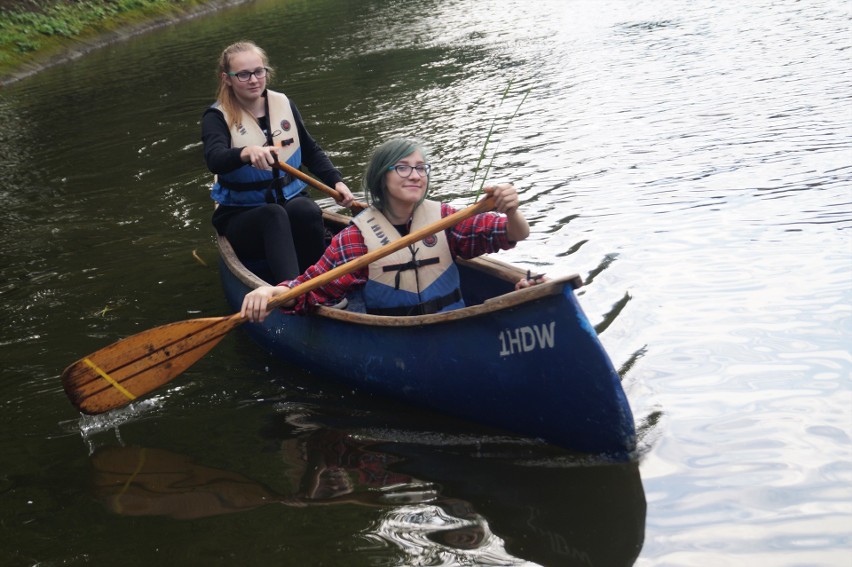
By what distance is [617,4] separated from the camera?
62.1ft

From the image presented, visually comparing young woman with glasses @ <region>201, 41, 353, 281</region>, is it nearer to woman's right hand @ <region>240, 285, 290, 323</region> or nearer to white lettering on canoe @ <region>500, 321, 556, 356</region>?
woman's right hand @ <region>240, 285, 290, 323</region>

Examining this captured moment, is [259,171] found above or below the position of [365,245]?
above

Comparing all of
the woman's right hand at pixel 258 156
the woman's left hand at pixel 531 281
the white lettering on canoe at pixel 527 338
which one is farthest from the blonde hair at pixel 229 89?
the white lettering on canoe at pixel 527 338

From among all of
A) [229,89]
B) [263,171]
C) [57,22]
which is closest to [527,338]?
[263,171]

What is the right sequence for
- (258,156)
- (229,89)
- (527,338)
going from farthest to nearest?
1. (229,89)
2. (258,156)
3. (527,338)

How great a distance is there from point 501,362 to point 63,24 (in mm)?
22183

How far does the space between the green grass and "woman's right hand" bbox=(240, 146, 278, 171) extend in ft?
53.7

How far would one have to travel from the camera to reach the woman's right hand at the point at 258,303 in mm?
4590

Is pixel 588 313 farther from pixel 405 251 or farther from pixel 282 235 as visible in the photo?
pixel 282 235

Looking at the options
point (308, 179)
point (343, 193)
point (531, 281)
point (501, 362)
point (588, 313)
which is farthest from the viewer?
point (343, 193)

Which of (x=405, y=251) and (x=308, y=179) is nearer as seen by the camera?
(x=405, y=251)

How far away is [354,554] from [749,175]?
5.08 metres

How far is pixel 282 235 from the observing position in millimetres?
5633

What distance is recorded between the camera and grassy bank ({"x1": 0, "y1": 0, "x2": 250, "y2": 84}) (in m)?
21.1
